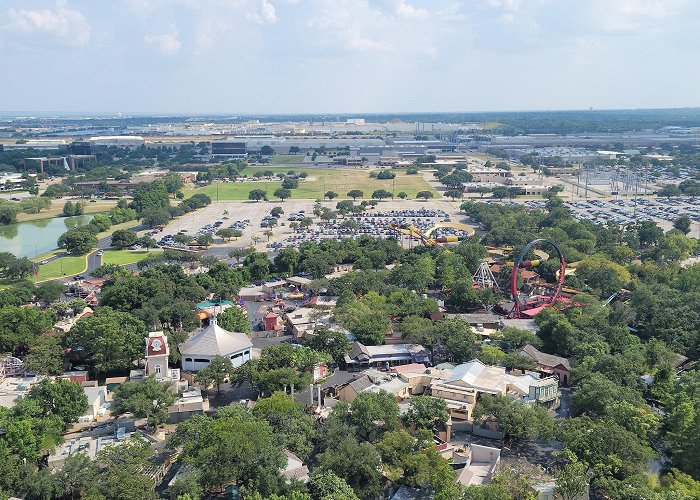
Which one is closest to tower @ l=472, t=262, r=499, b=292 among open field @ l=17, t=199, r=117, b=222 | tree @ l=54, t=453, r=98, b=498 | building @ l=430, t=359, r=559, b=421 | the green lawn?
building @ l=430, t=359, r=559, b=421

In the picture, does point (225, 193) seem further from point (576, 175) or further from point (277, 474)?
point (277, 474)

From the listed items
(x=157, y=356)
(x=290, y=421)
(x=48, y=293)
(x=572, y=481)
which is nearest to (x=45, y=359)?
(x=157, y=356)

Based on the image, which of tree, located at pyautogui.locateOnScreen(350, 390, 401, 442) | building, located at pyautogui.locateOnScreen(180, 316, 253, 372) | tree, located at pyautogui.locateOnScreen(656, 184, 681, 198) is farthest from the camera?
tree, located at pyautogui.locateOnScreen(656, 184, 681, 198)

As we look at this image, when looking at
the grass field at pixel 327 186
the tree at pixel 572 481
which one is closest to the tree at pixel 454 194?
the grass field at pixel 327 186

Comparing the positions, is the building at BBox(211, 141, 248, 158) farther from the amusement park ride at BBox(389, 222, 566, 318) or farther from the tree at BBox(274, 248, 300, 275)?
the tree at BBox(274, 248, 300, 275)

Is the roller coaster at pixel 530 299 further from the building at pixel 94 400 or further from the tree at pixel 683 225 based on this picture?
the tree at pixel 683 225

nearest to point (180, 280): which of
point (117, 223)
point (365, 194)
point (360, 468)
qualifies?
point (360, 468)
